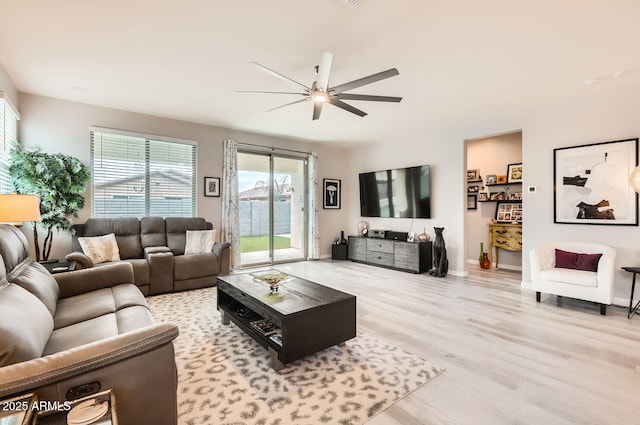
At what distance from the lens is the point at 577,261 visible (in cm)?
369

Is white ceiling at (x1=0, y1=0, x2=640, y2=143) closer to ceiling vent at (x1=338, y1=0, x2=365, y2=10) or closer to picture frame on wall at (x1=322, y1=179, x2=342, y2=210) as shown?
ceiling vent at (x1=338, y1=0, x2=365, y2=10)

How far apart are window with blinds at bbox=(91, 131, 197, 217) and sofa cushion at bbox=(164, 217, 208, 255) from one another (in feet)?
1.13

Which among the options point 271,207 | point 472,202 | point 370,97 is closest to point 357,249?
point 271,207

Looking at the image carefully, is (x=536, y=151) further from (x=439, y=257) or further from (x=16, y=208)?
(x=16, y=208)

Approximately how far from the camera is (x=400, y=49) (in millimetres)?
2740

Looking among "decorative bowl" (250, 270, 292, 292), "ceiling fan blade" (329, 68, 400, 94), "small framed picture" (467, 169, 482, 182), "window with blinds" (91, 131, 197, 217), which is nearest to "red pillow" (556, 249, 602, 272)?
"small framed picture" (467, 169, 482, 182)

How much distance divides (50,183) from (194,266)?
6.56 ft

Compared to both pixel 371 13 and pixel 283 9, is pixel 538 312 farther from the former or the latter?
pixel 283 9

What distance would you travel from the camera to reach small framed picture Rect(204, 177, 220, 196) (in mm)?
5344

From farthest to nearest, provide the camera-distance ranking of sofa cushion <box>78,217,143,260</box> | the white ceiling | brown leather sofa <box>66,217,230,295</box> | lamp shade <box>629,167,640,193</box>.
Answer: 1. sofa cushion <box>78,217,143,260</box>
2. brown leather sofa <box>66,217,230,295</box>
3. lamp shade <box>629,167,640,193</box>
4. the white ceiling

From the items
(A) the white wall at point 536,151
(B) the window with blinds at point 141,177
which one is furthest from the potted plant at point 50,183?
(A) the white wall at point 536,151

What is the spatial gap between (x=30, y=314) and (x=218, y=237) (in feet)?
13.1

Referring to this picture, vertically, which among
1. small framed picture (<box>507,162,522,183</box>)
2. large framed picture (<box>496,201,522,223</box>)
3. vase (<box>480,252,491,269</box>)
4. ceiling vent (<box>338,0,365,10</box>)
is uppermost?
ceiling vent (<box>338,0,365,10</box>)

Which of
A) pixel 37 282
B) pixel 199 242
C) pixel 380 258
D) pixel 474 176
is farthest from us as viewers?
pixel 474 176
